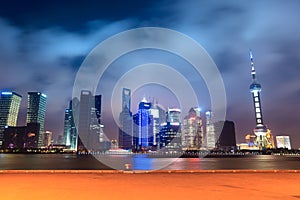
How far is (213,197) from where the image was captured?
10.5 m

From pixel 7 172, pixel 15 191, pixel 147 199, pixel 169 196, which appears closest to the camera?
pixel 147 199

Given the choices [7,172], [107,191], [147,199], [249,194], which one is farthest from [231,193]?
[7,172]

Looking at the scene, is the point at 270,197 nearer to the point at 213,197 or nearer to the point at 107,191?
the point at 213,197

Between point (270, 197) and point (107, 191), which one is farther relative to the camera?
point (107, 191)

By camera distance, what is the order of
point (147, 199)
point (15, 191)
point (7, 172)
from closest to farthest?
point (147, 199), point (15, 191), point (7, 172)

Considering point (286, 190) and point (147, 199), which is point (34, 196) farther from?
point (286, 190)

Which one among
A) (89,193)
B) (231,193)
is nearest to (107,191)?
(89,193)

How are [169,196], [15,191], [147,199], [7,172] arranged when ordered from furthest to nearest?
[7,172]
[15,191]
[169,196]
[147,199]

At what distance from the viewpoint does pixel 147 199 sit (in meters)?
10.2

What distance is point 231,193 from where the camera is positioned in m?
11.4

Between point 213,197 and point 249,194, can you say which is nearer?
point 213,197

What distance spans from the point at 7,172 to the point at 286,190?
64.9 feet

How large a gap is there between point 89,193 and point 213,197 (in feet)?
17.8

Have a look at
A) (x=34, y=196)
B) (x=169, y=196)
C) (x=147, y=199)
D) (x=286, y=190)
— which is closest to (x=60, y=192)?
(x=34, y=196)
